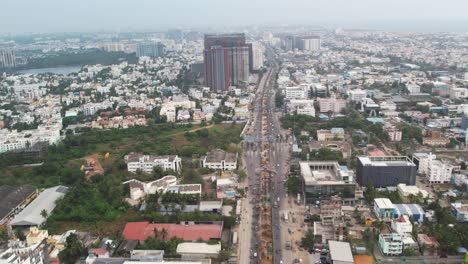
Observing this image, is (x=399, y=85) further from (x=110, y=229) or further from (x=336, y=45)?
(x=336, y=45)

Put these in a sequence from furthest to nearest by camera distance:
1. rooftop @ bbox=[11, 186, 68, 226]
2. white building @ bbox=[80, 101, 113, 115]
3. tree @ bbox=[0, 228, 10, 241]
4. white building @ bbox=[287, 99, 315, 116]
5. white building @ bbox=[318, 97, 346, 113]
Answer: white building @ bbox=[80, 101, 113, 115] → white building @ bbox=[318, 97, 346, 113] → white building @ bbox=[287, 99, 315, 116] → rooftop @ bbox=[11, 186, 68, 226] → tree @ bbox=[0, 228, 10, 241]

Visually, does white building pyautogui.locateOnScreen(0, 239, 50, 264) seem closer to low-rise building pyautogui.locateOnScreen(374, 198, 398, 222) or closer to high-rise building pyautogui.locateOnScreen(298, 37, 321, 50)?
low-rise building pyautogui.locateOnScreen(374, 198, 398, 222)

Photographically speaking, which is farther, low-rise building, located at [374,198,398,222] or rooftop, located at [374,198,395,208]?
rooftop, located at [374,198,395,208]

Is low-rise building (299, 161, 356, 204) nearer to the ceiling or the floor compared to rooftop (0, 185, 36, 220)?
nearer to the ceiling

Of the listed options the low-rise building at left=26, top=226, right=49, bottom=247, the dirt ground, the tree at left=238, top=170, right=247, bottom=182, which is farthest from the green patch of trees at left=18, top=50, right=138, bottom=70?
the low-rise building at left=26, top=226, right=49, bottom=247

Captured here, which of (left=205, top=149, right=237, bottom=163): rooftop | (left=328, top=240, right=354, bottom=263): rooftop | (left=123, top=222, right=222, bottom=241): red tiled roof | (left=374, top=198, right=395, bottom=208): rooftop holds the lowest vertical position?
(left=123, top=222, right=222, bottom=241): red tiled roof

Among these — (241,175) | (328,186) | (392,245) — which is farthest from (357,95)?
(392,245)

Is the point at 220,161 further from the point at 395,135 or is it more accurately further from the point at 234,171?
the point at 395,135

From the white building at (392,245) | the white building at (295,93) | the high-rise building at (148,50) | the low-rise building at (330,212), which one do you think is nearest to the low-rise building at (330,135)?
the low-rise building at (330,212)
